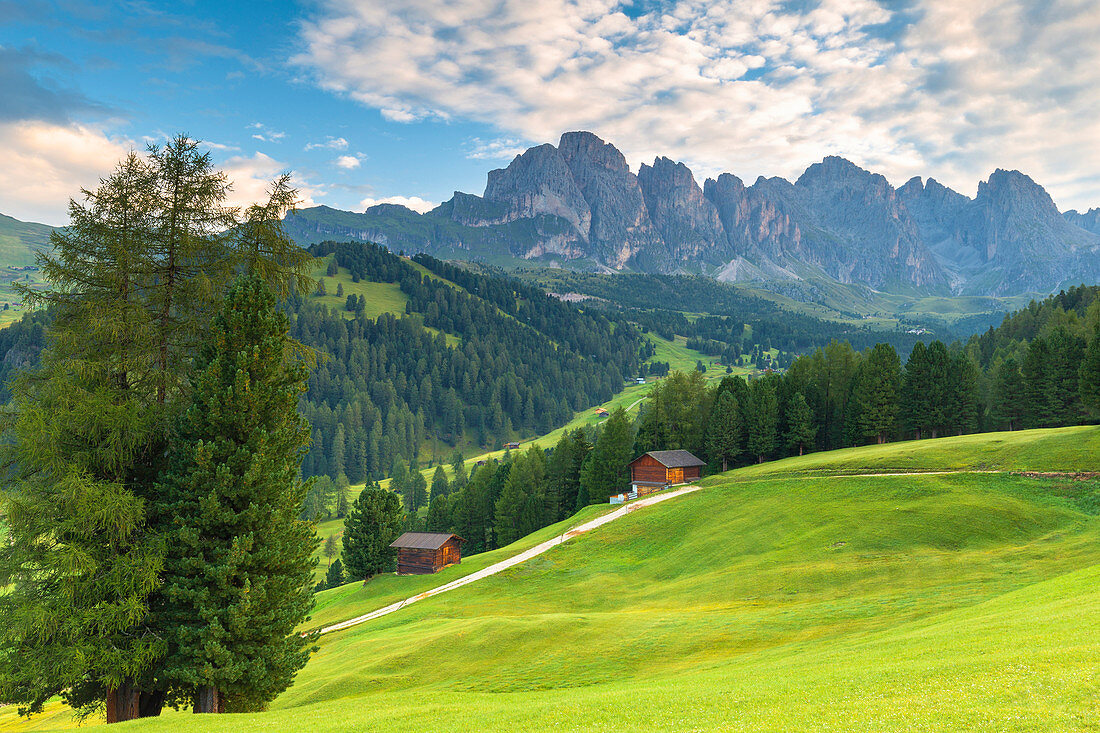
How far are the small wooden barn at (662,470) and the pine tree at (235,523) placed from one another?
71.0 metres

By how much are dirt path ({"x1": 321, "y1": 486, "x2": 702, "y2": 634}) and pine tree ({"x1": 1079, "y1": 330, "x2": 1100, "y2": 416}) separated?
44226mm

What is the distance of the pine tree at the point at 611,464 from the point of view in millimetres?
97938

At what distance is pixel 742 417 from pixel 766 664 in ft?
252

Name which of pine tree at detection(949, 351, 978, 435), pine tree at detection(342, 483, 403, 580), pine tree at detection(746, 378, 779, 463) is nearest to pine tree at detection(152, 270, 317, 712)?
pine tree at detection(342, 483, 403, 580)

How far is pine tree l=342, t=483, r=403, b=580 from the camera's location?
271 ft

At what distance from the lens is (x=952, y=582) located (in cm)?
3534

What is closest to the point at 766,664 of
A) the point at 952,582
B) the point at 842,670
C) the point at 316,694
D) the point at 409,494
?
the point at 842,670

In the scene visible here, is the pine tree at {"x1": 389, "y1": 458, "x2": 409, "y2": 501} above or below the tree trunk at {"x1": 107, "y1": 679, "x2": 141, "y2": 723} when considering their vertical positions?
below

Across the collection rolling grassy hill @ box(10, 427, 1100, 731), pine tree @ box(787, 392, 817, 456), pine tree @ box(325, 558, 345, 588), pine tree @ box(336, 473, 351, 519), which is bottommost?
pine tree @ box(325, 558, 345, 588)

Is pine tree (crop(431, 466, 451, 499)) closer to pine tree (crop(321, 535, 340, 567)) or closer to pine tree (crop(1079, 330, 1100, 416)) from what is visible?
pine tree (crop(321, 535, 340, 567))

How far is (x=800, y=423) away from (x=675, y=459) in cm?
2135

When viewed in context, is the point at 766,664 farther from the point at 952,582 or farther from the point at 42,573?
the point at 42,573

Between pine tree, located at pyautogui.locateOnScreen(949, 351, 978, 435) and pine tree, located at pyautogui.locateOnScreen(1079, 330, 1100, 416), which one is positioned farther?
pine tree, located at pyautogui.locateOnScreen(949, 351, 978, 435)

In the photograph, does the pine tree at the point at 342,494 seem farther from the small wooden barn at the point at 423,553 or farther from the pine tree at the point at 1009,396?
the pine tree at the point at 1009,396
